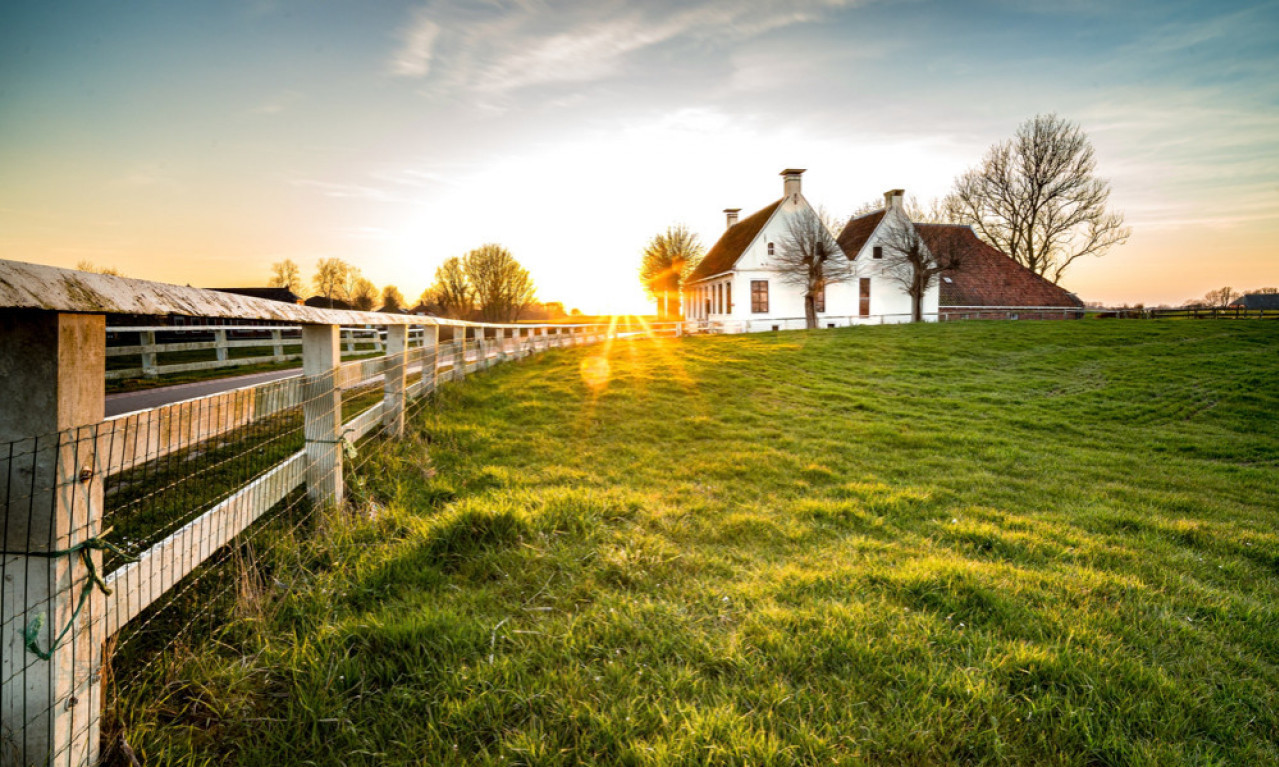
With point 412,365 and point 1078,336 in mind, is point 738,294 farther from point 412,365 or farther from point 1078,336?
point 412,365

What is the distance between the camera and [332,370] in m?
3.89

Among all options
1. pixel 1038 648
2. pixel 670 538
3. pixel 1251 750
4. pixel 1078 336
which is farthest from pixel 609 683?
pixel 1078 336

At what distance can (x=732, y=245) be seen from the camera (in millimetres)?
39844

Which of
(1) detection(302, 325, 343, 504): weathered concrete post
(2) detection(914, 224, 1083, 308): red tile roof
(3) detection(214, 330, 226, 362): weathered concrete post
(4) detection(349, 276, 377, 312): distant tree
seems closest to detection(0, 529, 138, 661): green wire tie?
(1) detection(302, 325, 343, 504): weathered concrete post

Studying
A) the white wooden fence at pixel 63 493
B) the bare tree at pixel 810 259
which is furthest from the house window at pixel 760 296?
the white wooden fence at pixel 63 493

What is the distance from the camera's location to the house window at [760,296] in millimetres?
35862

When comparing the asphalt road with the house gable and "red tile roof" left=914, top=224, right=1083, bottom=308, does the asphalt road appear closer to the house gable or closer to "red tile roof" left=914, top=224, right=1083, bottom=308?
the house gable

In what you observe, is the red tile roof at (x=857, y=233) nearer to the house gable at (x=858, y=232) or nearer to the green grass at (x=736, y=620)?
the house gable at (x=858, y=232)

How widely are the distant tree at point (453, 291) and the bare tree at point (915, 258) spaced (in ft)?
155

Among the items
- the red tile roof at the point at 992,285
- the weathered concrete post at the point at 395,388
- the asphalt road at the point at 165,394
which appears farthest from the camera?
the red tile roof at the point at 992,285

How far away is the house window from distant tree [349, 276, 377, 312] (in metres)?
64.4

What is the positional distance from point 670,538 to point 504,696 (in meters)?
2.09

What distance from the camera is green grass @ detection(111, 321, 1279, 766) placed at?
2289 mm

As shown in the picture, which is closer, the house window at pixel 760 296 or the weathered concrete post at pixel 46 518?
the weathered concrete post at pixel 46 518
